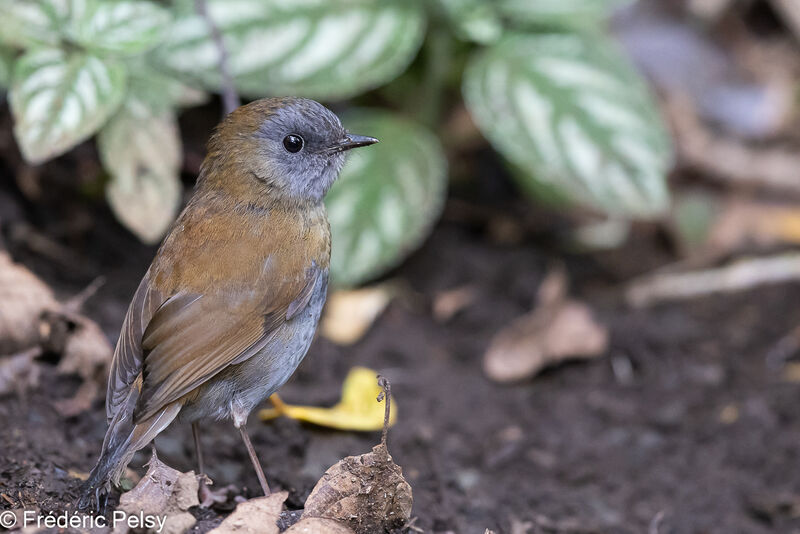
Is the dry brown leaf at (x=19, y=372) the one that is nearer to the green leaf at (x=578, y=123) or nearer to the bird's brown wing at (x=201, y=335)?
the bird's brown wing at (x=201, y=335)

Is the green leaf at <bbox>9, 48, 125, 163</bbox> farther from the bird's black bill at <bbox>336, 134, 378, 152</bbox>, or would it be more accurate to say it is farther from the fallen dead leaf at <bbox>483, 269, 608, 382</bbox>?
the fallen dead leaf at <bbox>483, 269, 608, 382</bbox>

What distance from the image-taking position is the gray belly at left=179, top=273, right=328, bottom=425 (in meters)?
2.86

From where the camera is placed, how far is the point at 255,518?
2490mm

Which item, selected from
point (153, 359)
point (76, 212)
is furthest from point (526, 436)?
point (76, 212)

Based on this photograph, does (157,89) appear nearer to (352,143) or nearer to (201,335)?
(352,143)

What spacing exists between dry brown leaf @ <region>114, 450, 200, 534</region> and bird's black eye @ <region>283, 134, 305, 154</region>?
114 cm

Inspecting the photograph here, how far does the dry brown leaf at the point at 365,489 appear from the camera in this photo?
2.58 meters

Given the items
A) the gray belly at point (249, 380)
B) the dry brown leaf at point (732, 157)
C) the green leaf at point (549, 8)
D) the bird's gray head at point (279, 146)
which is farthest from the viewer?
the dry brown leaf at point (732, 157)

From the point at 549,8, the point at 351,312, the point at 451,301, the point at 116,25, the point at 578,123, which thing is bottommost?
the point at 451,301

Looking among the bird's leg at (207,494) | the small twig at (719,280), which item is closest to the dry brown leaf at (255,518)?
the bird's leg at (207,494)

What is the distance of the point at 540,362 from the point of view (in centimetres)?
441

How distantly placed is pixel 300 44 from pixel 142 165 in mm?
1051

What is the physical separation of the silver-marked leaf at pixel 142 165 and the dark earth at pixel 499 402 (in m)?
0.52

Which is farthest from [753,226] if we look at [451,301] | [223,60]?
[223,60]
